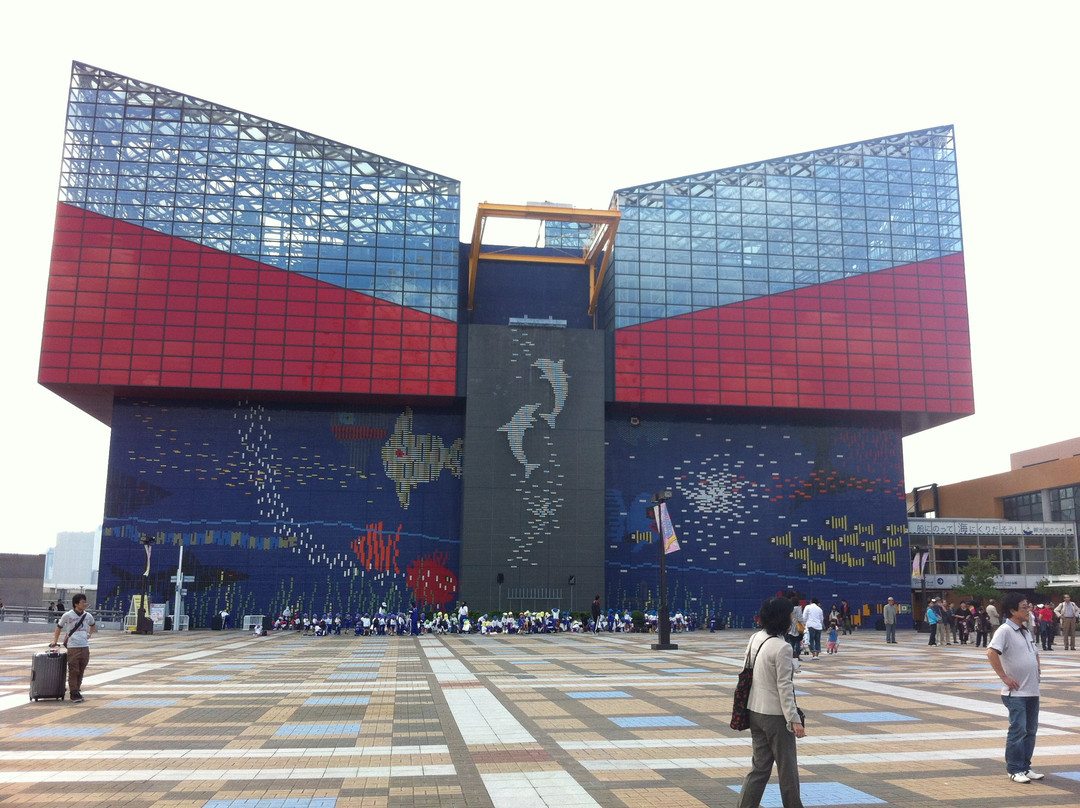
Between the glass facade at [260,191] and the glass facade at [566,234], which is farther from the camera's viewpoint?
the glass facade at [566,234]

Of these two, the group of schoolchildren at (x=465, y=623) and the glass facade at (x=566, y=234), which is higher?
the glass facade at (x=566, y=234)

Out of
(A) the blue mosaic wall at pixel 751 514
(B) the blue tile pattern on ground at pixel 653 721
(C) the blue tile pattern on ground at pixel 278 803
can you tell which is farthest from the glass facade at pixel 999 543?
(C) the blue tile pattern on ground at pixel 278 803

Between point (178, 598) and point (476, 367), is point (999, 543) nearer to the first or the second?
point (476, 367)

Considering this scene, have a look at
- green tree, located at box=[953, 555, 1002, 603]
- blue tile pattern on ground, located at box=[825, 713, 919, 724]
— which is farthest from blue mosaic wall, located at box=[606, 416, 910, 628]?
blue tile pattern on ground, located at box=[825, 713, 919, 724]

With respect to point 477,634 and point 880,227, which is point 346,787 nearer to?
point 477,634

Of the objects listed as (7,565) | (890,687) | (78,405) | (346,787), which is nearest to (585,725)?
(346,787)

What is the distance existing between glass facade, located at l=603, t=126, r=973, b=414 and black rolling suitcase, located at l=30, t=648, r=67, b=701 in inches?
1483

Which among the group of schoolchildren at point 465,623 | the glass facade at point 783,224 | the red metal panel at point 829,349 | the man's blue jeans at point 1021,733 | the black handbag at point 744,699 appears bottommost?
the group of schoolchildren at point 465,623

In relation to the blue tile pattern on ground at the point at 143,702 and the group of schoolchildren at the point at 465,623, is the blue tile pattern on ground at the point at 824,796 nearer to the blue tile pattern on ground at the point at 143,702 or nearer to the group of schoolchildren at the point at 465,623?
the blue tile pattern on ground at the point at 143,702

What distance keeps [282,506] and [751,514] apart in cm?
2735

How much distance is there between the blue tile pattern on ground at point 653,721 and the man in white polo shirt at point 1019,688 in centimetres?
467

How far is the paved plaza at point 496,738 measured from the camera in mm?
8742

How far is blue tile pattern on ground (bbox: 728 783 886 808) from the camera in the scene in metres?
8.39

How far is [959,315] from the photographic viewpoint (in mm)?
52875
